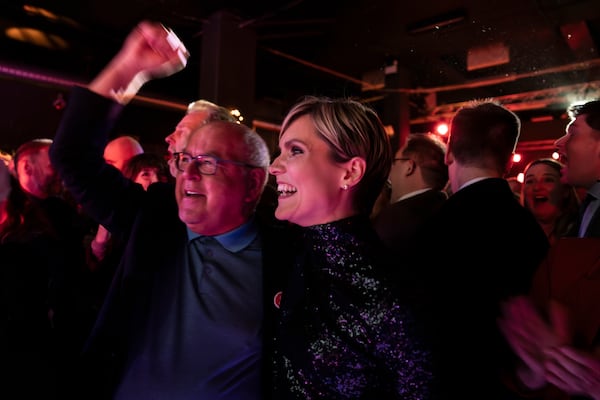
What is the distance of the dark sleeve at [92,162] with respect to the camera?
1.27m

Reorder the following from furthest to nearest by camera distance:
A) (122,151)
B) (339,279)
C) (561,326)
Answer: (122,151) → (339,279) → (561,326)

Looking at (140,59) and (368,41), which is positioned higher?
(368,41)

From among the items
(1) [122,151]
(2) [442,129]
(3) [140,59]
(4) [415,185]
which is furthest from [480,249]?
(2) [442,129]

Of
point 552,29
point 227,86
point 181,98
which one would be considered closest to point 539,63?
point 552,29

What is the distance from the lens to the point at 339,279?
1.12 metres

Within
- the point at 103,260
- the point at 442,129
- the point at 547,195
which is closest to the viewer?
the point at 103,260

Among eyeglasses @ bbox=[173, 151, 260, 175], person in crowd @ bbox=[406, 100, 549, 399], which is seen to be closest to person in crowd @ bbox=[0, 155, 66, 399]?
eyeglasses @ bbox=[173, 151, 260, 175]

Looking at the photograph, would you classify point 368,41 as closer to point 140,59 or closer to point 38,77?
point 38,77

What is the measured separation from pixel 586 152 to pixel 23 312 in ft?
7.29

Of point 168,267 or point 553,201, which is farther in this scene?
point 553,201

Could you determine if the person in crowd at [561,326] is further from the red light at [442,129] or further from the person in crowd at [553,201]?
the red light at [442,129]

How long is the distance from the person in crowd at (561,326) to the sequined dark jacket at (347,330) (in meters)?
0.27

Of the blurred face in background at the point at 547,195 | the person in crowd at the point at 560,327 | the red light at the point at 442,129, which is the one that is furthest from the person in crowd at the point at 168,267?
the red light at the point at 442,129

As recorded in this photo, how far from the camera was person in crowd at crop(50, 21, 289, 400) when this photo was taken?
4.16 feet
